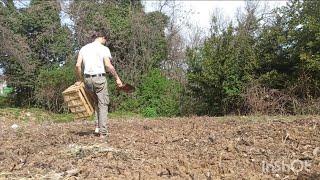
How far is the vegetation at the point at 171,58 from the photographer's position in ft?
44.3

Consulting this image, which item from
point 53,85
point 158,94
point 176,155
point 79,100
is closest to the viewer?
point 176,155

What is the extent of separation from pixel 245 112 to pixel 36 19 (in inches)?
495

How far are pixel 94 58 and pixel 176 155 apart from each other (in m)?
2.40

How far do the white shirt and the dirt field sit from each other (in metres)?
1.01

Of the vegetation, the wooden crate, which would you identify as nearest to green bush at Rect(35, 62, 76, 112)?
the vegetation

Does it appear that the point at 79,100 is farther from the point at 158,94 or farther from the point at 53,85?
the point at 53,85

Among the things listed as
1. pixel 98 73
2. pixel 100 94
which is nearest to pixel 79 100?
pixel 100 94

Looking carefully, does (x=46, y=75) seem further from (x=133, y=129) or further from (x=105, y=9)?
(x=133, y=129)

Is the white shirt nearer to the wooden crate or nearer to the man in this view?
the man

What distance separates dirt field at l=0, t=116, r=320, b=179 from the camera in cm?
429

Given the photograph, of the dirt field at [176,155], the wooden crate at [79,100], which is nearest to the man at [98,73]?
the wooden crate at [79,100]

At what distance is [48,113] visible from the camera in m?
20.0

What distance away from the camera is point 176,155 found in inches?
195

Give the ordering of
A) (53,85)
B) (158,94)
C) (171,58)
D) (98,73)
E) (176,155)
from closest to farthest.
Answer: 1. (176,155)
2. (98,73)
3. (158,94)
4. (53,85)
5. (171,58)
